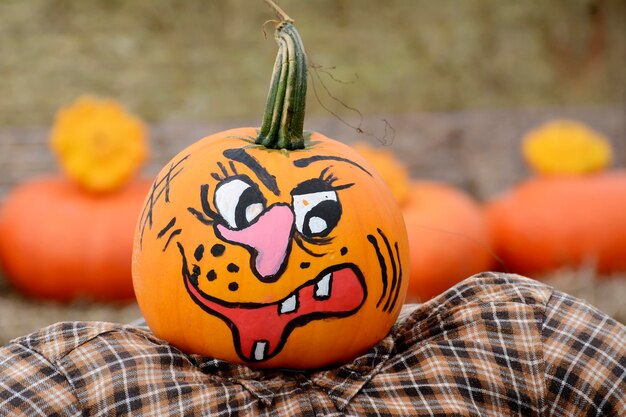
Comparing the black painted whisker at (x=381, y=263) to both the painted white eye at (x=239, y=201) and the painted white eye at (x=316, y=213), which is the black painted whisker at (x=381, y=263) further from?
the painted white eye at (x=239, y=201)

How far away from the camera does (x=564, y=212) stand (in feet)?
14.0

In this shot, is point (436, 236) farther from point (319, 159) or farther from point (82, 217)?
point (319, 159)

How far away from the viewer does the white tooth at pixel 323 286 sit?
161 cm

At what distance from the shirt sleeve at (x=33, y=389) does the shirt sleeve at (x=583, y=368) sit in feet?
2.87

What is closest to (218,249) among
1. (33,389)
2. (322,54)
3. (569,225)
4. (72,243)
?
(33,389)

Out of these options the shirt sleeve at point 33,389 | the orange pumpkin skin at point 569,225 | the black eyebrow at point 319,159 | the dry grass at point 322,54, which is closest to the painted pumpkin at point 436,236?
the orange pumpkin skin at point 569,225

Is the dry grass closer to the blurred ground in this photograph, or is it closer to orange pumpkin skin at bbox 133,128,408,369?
the blurred ground

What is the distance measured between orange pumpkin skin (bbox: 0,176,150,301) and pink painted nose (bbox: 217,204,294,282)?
8.01ft

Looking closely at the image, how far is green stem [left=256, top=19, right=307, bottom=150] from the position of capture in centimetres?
170

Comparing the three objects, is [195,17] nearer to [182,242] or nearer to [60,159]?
[60,159]

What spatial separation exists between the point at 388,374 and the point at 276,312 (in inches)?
10.5

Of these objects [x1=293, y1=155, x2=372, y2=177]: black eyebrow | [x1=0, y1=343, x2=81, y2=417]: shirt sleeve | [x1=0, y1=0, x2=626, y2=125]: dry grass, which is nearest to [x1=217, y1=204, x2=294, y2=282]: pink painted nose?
[x1=293, y1=155, x2=372, y2=177]: black eyebrow

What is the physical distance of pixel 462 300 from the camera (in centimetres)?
181

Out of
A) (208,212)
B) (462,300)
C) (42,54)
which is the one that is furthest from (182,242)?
(42,54)
